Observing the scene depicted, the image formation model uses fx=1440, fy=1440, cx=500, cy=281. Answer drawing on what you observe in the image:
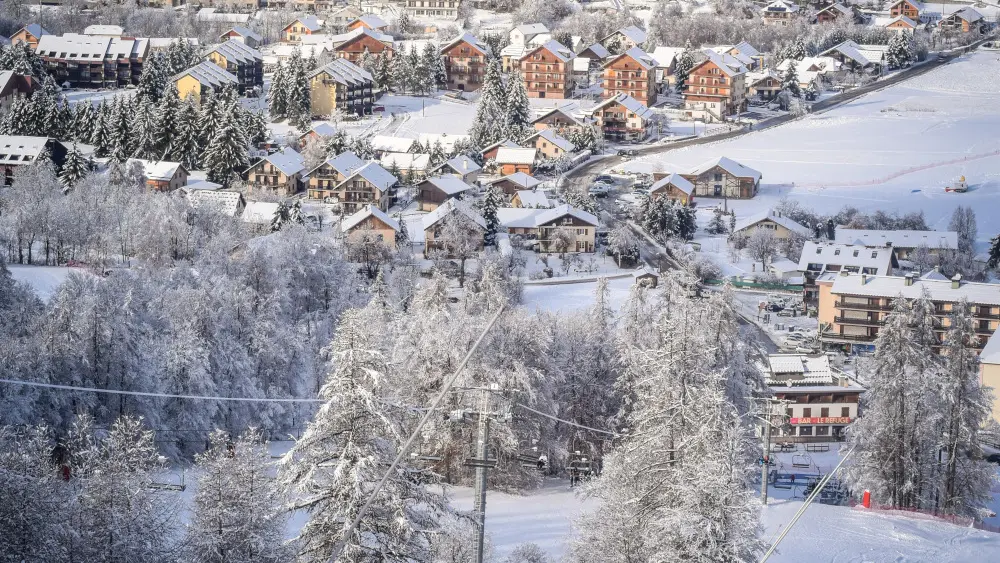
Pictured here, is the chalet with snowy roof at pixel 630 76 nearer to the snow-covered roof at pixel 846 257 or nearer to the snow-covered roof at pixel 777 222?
the snow-covered roof at pixel 777 222

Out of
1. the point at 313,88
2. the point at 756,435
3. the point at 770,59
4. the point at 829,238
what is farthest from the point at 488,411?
the point at 770,59

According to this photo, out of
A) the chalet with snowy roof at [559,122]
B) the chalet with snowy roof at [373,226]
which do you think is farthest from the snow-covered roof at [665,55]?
the chalet with snowy roof at [373,226]

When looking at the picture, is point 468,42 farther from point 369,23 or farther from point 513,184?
point 513,184

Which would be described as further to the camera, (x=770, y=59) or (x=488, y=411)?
(x=770, y=59)

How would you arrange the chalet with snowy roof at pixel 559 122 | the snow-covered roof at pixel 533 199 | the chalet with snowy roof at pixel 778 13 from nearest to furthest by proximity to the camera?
the snow-covered roof at pixel 533 199
the chalet with snowy roof at pixel 559 122
the chalet with snowy roof at pixel 778 13

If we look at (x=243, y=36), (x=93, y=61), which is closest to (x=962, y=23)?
(x=243, y=36)

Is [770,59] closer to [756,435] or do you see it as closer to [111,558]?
[756,435]
